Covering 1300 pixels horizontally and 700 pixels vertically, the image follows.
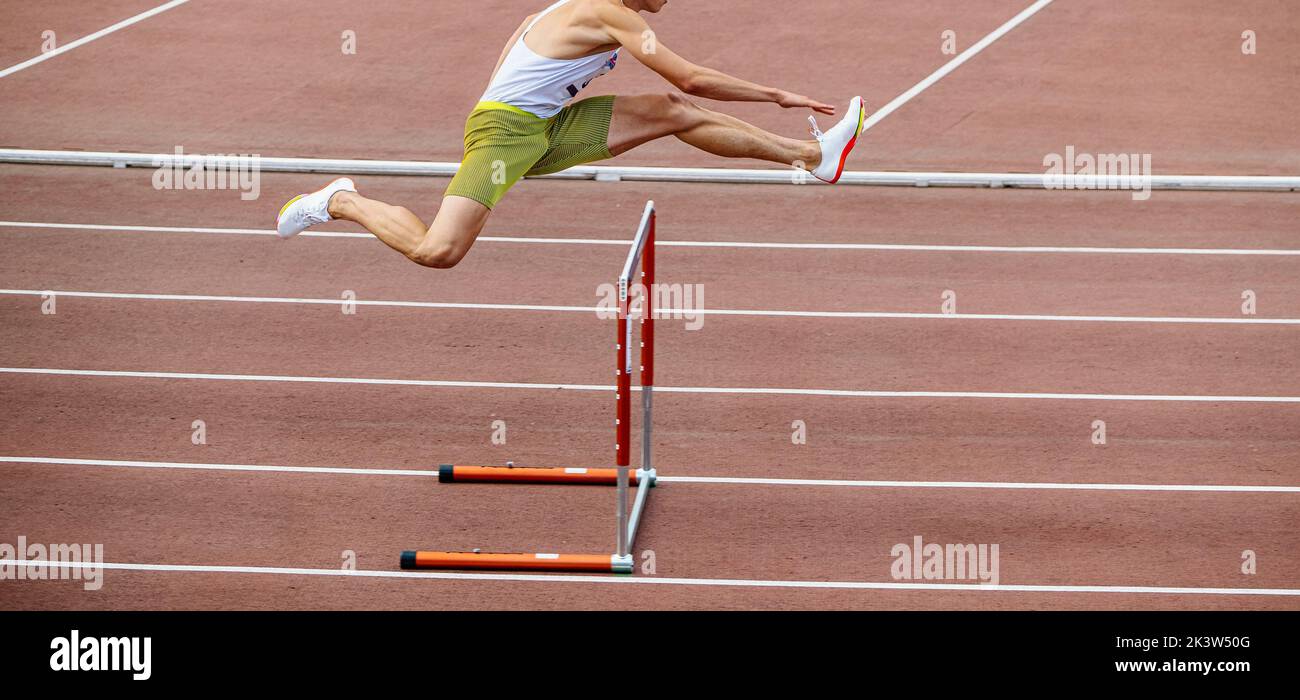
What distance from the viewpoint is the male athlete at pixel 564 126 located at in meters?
6.70

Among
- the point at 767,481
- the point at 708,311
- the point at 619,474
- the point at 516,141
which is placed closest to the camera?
the point at 516,141

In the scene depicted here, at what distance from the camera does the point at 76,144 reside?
44.5 ft

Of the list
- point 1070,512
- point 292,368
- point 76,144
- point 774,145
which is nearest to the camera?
point 774,145

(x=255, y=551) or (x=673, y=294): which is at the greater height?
(x=673, y=294)

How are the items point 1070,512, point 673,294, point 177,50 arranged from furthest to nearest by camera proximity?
point 177,50, point 673,294, point 1070,512

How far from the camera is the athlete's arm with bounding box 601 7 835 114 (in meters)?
6.45

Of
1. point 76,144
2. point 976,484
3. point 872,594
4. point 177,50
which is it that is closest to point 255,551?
point 872,594

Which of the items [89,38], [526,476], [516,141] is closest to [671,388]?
[526,476]

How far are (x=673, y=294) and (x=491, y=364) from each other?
1.63m

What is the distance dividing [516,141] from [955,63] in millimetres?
9477

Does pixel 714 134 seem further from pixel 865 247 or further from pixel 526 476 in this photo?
pixel 865 247

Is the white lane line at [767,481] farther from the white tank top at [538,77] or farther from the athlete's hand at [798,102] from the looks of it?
the athlete's hand at [798,102]

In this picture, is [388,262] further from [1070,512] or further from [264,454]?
[1070,512]

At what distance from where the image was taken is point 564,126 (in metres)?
7.09
